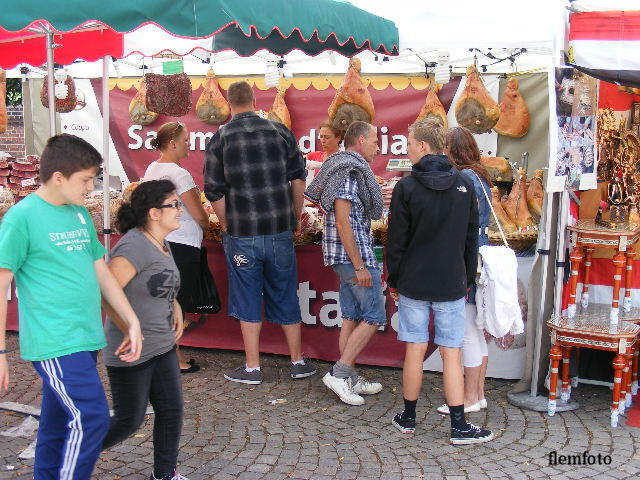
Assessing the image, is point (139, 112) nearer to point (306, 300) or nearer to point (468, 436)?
point (306, 300)

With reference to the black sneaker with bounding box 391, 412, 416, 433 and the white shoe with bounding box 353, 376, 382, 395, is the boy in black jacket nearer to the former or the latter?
the black sneaker with bounding box 391, 412, 416, 433

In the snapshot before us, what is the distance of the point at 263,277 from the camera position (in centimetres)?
470

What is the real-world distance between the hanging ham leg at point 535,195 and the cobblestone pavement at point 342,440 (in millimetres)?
1277

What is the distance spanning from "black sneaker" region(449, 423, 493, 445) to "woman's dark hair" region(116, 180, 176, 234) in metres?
1.98

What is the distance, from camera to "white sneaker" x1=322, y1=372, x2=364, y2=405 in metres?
4.29

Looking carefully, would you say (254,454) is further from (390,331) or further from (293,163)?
(293,163)

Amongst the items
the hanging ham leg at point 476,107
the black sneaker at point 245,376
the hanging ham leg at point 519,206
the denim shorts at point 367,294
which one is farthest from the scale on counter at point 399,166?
the black sneaker at point 245,376

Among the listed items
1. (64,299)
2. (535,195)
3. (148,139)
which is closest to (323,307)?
(535,195)

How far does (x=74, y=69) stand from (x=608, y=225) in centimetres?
604

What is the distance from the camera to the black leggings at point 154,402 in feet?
9.53

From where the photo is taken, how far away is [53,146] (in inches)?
105

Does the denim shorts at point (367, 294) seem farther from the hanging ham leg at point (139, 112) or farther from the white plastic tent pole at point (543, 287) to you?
A: the hanging ham leg at point (139, 112)

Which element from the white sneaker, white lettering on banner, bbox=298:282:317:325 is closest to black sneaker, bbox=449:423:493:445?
the white sneaker

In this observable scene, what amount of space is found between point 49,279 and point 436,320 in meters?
1.98
